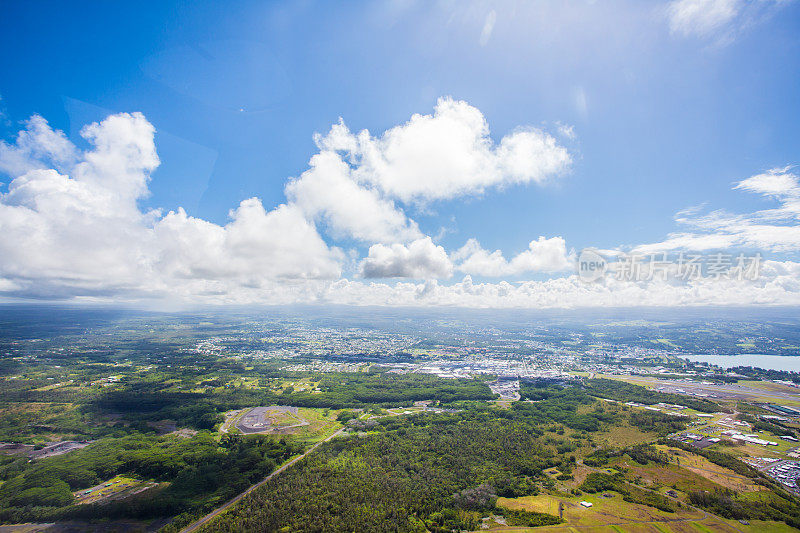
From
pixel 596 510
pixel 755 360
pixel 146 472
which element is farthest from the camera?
pixel 755 360

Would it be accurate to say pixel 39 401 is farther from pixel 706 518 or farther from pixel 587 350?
pixel 587 350

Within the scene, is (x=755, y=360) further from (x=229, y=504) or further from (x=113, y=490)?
(x=113, y=490)

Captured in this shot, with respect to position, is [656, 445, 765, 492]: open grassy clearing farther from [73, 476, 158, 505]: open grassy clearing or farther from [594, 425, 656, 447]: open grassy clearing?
[73, 476, 158, 505]: open grassy clearing

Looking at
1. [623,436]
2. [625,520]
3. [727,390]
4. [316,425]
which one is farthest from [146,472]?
[727,390]

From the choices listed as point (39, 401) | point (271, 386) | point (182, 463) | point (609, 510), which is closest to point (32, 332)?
point (39, 401)

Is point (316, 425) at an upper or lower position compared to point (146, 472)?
lower

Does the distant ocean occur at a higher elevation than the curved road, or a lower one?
lower

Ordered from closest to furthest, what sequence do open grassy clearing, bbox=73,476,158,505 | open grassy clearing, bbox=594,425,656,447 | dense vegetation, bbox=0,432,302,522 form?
dense vegetation, bbox=0,432,302,522
open grassy clearing, bbox=73,476,158,505
open grassy clearing, bbox=594,425,656,447

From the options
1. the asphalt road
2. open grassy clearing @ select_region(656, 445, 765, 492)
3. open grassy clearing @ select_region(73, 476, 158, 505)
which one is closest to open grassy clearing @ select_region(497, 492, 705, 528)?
open grassy clearing @ select_region(656, 445, 765, 492)
